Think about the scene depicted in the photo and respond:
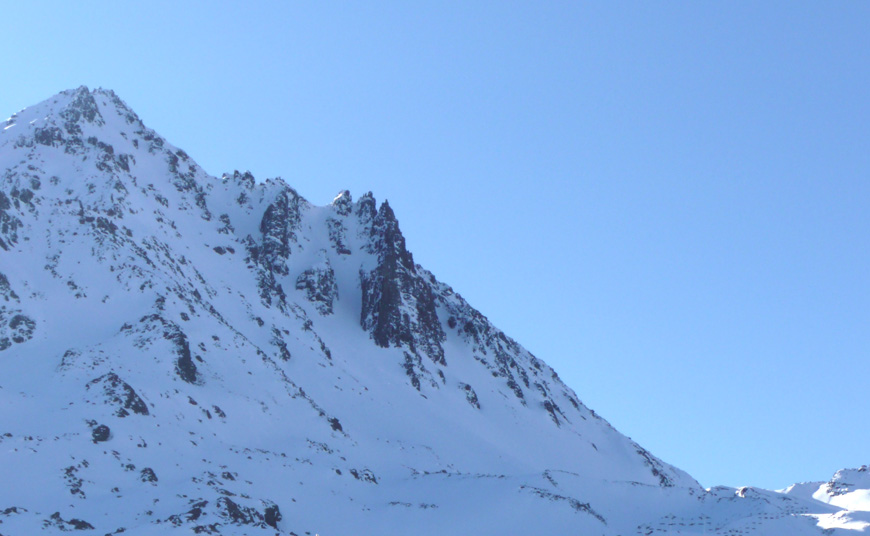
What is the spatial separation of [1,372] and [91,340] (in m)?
7.34

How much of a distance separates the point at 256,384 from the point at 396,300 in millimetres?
39803

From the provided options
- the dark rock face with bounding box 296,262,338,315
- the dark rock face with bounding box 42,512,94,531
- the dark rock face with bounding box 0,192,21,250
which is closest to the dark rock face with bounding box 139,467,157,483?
the dark rock face with bounding box 42,512,94,531

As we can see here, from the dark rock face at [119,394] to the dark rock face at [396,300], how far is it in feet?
164

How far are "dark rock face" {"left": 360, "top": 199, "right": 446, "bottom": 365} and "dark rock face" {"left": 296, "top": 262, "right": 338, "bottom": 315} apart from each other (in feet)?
14.3

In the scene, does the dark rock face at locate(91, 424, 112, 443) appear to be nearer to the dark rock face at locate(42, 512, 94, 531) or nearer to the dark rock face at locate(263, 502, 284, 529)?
the dark rock face at locate(42, 512, 94, 531)

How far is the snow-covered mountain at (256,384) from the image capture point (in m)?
44.2

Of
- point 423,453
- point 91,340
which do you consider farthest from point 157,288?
point 423,453

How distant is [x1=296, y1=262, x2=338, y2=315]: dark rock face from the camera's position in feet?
337

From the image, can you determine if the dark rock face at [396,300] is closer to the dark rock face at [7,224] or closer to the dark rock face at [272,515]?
the dark rock face at [7,224]

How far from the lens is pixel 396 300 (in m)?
106

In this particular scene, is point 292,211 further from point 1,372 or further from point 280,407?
point 1,372

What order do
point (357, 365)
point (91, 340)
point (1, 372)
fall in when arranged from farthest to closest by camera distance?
point (357, 365) < point (91, 340) < point (1, 372)

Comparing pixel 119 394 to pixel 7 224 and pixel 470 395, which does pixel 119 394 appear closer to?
pixel 7 224

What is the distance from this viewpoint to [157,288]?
70.4m
